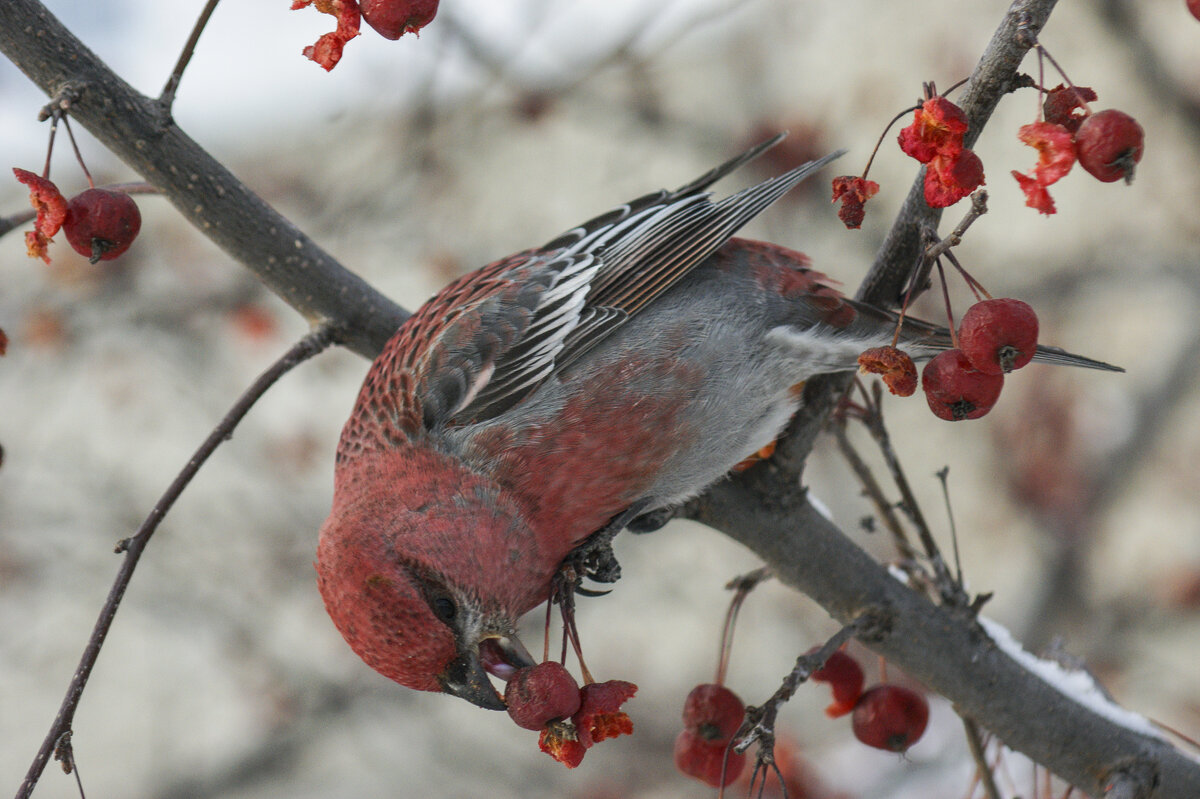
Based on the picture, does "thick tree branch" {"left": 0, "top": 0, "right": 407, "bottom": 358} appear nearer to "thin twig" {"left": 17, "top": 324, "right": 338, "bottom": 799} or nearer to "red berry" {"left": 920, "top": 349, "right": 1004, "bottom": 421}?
"thin twig" {"left": 17, "top": 324, "right": 338, "bottom": 799}

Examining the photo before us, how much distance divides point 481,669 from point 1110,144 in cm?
128

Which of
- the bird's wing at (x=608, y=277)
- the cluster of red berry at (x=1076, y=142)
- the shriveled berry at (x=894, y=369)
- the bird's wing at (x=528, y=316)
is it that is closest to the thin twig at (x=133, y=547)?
the bird's wing at (x=528, y=316)

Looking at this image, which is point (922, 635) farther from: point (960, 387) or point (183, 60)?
point (183, 60)

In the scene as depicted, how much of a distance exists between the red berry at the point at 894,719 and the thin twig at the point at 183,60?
179cm

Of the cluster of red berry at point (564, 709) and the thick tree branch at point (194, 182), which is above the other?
the thick tree branch at point (194, 182)

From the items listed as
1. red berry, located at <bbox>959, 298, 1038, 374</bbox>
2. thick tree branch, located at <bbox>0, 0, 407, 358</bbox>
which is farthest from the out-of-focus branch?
thick tree branch, located at <bbox>0, 0, 407, 358</bbox>

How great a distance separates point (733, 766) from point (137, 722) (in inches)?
244

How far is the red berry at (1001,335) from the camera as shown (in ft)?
4.37

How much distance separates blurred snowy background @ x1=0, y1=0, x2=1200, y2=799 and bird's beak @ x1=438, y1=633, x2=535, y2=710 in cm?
302

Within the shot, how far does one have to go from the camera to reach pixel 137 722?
675 cm

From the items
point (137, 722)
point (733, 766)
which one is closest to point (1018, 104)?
point (733, 766)

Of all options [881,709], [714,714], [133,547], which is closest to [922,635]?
[881,709]

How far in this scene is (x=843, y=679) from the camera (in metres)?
2.11

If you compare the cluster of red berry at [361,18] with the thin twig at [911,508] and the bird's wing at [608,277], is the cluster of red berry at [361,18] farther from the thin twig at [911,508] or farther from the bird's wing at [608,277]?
the thin twig at [911,508]
